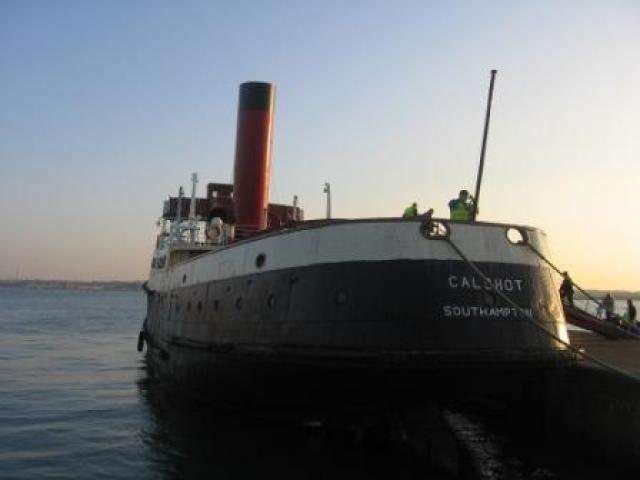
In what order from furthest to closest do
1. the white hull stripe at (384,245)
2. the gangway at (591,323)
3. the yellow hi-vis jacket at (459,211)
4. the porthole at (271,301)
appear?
1. the gangway at (591,323)
2. the yellow hi-vis jacket at (459,211)
3. the porthole at (271,301)
4. the white hull stripe at (384,245)

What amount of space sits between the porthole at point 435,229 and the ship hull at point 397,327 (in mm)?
131

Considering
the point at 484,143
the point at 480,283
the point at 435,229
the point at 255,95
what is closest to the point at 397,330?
the point at 480,283

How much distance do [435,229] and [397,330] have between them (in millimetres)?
1462

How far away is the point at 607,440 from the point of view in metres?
10.1

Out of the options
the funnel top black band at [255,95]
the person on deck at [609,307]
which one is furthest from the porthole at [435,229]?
the person on deck at [609,307]

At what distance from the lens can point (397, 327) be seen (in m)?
9.23

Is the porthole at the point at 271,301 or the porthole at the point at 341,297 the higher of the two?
the porthole at the point at 341,297

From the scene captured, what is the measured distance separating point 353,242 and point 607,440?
4.60 metres

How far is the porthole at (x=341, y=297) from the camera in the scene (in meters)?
9.57

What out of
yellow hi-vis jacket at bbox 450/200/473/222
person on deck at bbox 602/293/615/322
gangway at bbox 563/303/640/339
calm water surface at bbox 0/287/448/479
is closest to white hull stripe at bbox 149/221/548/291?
yellow hi-vis jacket at bbox 450/200/473/222

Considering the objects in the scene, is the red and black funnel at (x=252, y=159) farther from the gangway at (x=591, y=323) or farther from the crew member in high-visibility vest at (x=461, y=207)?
the gangway at (x=591, y=323)

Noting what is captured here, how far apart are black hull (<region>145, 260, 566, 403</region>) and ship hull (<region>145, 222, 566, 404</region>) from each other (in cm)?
1

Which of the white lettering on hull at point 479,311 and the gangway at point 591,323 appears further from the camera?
the gangway at point 591,323

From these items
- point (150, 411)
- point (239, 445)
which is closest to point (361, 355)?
point (239, 445)
